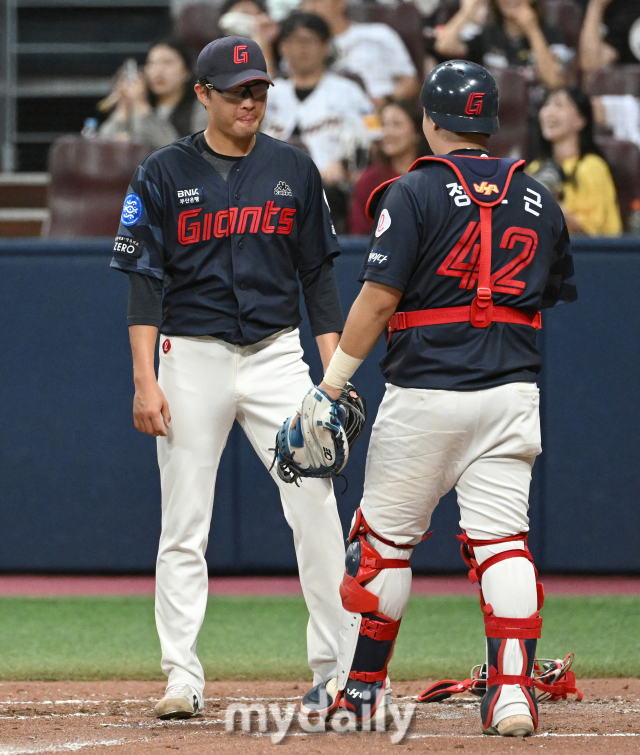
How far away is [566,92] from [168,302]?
14.5 ft

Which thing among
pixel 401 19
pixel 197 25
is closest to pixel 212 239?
pixel 401 19

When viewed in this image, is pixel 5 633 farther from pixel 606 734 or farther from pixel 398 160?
pixel 398 160

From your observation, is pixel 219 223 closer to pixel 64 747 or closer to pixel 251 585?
pixel 64 747

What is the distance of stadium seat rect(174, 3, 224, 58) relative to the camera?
8836mm

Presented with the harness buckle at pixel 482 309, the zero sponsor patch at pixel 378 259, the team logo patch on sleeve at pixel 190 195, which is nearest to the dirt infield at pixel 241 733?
the harness buckle at pixel 482 309

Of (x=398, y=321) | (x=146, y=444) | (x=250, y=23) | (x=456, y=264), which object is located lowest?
(x=146, y=444)

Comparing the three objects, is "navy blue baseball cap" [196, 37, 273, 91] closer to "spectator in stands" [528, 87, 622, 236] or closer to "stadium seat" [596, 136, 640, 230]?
"spectator in stands" [528, 87, 622, 236]

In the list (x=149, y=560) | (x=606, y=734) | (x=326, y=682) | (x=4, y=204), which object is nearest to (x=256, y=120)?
(x=326, y=682)

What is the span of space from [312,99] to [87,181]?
1.68 m

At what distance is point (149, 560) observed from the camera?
565 cm

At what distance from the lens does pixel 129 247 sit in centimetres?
321

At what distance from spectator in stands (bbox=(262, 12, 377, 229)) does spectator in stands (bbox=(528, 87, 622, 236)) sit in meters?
1.31

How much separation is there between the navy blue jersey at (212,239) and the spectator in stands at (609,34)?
5810 millimetres

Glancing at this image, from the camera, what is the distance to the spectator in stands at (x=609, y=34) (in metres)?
8.35
